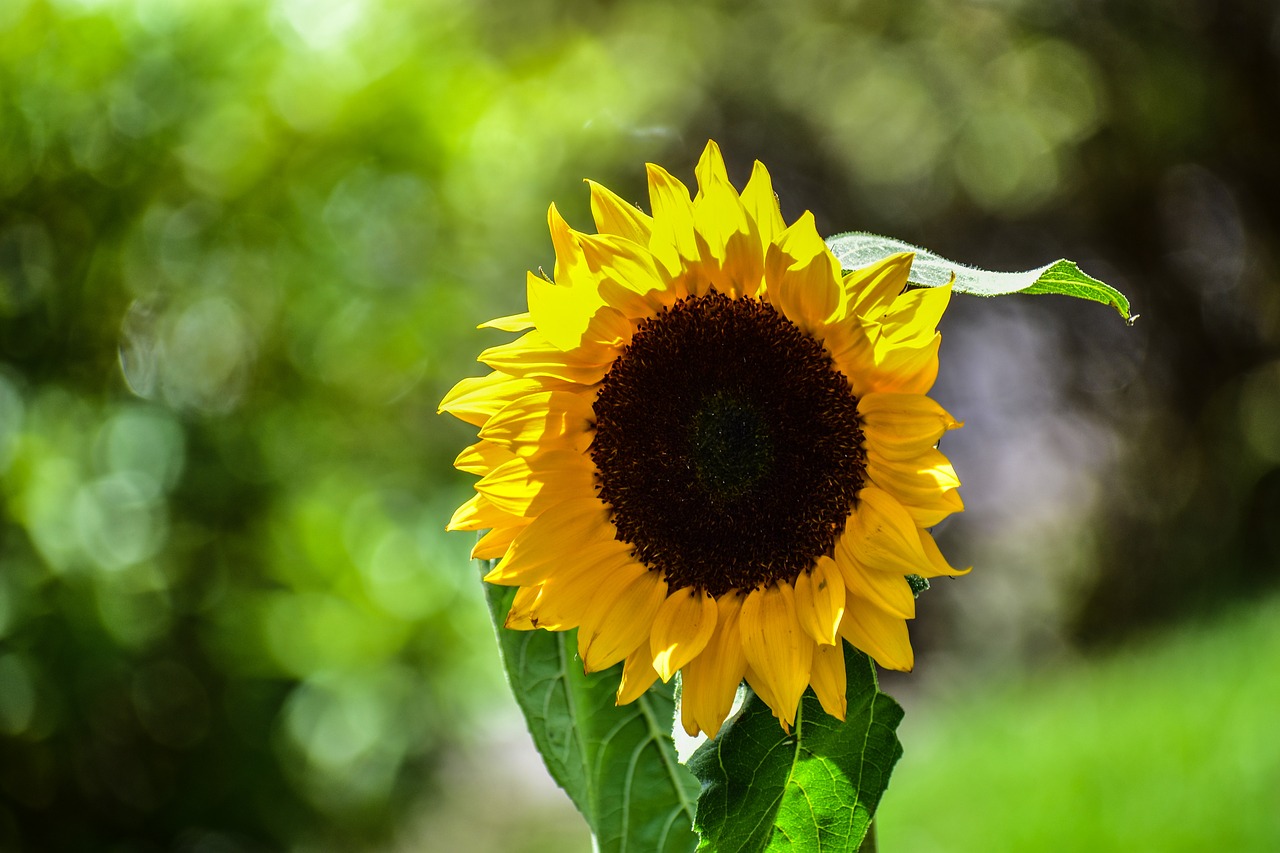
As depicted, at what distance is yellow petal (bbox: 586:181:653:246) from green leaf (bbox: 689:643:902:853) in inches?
10.1

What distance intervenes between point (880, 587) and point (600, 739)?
0.18 m

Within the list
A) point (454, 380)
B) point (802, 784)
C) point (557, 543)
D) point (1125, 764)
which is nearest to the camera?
point (802, 784)

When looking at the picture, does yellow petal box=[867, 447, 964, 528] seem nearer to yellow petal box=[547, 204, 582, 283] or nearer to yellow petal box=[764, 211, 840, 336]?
yellow petal box=[764, 211, 840, 336]

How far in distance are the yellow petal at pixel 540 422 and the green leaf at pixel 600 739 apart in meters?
0.09

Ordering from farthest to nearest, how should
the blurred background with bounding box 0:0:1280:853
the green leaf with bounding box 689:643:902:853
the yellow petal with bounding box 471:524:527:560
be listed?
the blurred background with bounding box 0:0:1280:853, the yellow petal with bounding box 471:524:527:560, the green leaf with bounding box 689:643:902:853

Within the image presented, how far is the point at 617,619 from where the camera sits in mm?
598

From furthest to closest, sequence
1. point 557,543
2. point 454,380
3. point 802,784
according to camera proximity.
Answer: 1. point 454,380
2. point 557,543
3. point 802,784

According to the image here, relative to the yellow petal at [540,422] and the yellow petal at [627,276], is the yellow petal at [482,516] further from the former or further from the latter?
the yellow petal at [627,276]

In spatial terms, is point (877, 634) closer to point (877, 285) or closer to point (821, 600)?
point (821, 600)

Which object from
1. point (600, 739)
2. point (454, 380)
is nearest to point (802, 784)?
point (600, 739)

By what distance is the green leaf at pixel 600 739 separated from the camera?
1.96 ft

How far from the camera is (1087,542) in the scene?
4387 mm

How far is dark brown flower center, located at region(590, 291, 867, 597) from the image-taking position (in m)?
0.61

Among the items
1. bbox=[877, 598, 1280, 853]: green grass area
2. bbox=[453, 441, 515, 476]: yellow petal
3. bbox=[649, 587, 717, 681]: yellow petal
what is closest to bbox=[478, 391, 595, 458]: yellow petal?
bbox=[453, 441, 515, 476]: yellow petal
